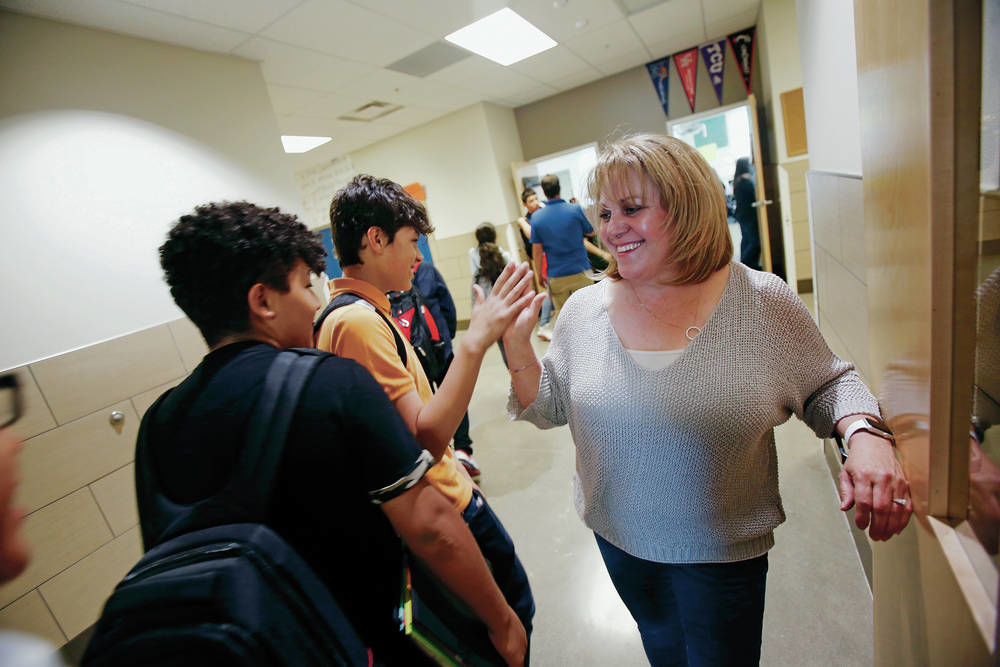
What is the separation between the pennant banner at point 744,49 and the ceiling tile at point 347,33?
3898 millimetres

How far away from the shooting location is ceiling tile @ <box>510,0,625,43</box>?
3.60 m

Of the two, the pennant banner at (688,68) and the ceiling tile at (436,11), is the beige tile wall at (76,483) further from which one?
the pennant banner at (688,68)

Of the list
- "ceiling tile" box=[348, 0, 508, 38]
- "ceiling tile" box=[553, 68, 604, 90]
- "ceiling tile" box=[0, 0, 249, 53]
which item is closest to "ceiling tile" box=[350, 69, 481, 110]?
"ceiling tile" box=[348, 0, 508, 38]

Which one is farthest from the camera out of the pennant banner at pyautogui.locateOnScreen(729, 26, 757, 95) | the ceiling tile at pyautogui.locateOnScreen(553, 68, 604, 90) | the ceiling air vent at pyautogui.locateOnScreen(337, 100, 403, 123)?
the ceiling tile at pyautogui.locateOnScreen(553, 68, 604, 90)

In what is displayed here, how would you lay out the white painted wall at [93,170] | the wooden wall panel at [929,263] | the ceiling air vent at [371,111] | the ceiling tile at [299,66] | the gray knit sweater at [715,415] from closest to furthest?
the wooden wall panel at [929,263], the gray knit sweater at [715,415], the white painted wall at [93,170], the ceiling tile at [299,66], the ceiling air vent at [371,111]

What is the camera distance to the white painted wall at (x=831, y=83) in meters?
1.36

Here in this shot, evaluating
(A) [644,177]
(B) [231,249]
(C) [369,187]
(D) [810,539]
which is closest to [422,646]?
(B) [231,249]

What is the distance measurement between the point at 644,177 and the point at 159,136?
2.98 meters

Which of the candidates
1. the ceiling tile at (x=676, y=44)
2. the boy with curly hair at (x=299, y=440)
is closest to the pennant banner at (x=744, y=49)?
the ceiling tile at (x=676, y=44)

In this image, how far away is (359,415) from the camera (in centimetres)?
73

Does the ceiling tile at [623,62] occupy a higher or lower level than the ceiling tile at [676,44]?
higher

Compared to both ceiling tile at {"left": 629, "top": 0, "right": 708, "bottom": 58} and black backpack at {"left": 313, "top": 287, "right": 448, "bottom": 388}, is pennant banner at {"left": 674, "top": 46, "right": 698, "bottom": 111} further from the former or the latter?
black backpack at {"left": 313, "top": 287, "right": 448, "bottom": 388}

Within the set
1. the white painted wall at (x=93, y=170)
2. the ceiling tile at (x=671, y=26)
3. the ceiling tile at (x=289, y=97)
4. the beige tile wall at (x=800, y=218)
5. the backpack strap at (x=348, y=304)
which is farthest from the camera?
the beige tile wall at (x=800, y=218)

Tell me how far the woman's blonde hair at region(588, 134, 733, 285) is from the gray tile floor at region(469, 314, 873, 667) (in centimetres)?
136
